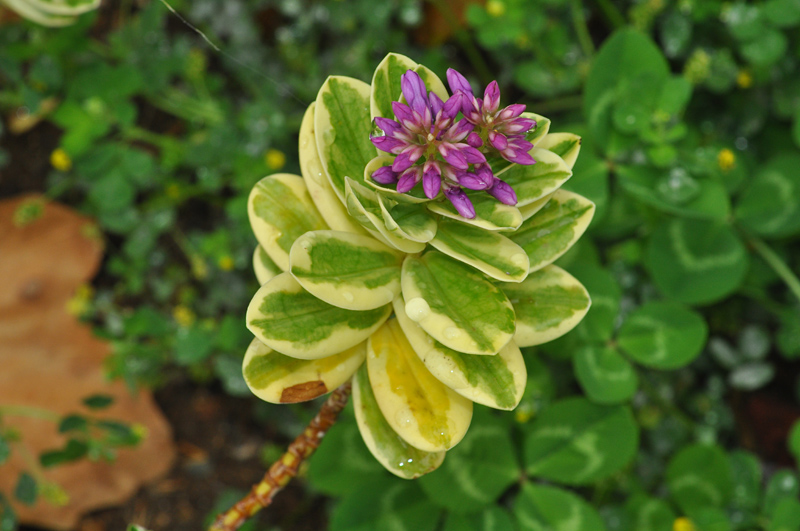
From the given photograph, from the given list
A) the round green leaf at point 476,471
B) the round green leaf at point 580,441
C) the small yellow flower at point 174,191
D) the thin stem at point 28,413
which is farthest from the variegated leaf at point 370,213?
the thin stem at point 28,413

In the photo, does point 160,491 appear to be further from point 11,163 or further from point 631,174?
point 631,174

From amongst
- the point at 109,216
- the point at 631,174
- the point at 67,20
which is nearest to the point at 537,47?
the point at 631,174

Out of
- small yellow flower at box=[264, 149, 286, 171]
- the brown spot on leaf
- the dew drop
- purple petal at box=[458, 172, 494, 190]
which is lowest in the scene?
small yellow flower at box=[264, 149, 286, 171]

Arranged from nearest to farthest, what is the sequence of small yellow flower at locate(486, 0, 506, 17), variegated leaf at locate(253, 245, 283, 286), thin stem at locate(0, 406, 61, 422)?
variegated leaf at locate(253, 245, 283, 286) < small yellow flower at locate(486, 0, 506, 17) < thin stem at locate(0, 406, 61, 422)

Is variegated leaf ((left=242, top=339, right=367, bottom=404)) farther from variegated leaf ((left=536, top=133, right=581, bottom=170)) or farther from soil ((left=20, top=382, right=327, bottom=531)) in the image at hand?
soil ((left=20, top=382, right=327, bottom=531))

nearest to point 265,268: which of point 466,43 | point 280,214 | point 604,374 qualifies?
point 280,214

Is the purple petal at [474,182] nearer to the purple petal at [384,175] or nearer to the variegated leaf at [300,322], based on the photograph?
the purple petal at [384,175]

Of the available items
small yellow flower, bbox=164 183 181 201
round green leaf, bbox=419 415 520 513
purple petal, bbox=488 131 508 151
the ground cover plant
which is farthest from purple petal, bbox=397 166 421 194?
small yellow flower, bbox=164 183 181 201
